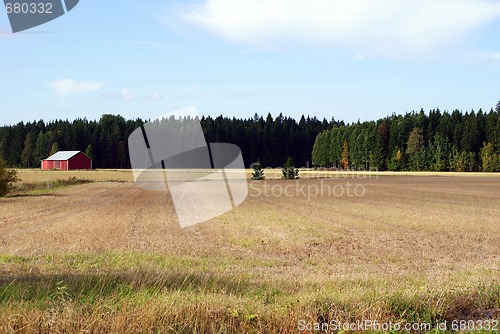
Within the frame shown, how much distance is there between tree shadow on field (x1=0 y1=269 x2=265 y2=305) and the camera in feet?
25.3

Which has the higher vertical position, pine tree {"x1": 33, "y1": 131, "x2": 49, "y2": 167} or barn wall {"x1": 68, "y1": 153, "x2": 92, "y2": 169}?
pine tree {"x1": 33, "y1": 131, "x2": 49, "y2": 167}

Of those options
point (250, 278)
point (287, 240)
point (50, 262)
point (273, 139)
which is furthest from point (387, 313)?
point (273, 139)

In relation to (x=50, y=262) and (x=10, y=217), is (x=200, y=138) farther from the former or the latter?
(x=10, y=217)

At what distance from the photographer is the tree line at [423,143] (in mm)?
111062

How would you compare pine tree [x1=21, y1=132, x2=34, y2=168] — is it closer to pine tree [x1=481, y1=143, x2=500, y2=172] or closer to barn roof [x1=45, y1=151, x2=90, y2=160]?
barn roof [x1=45, y1=151, x2=90, y2=160]

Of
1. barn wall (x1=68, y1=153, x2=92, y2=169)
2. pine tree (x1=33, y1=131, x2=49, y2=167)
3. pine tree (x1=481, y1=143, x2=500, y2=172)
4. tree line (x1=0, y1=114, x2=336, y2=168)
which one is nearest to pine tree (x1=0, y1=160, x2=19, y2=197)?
barn wall (x1=68, y1=153, x2=92, y2=169)

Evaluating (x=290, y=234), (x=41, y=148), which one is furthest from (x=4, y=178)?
(x=41, y=148)

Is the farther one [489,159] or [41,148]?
[41,148]

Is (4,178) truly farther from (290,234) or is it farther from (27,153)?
(27,153)

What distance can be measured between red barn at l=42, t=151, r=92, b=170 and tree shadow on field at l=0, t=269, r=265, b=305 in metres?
117

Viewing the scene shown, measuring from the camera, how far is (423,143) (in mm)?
121188

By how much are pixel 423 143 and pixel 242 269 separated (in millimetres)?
116167

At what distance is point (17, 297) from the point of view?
24.9 feet

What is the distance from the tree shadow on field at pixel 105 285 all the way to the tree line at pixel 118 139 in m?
125
